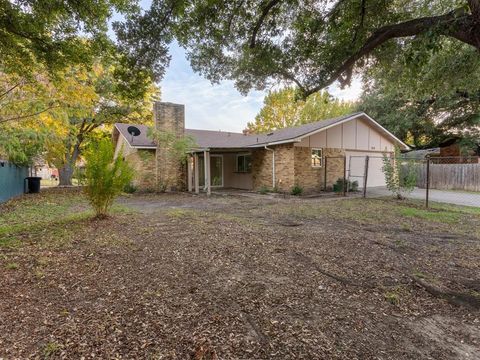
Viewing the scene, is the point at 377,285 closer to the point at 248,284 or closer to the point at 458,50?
the point at 248,284

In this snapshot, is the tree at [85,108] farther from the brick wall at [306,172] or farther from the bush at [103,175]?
the brick wall at [306,172]

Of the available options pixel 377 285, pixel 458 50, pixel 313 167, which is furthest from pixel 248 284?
pixel 313 167

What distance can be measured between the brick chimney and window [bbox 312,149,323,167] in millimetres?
7302

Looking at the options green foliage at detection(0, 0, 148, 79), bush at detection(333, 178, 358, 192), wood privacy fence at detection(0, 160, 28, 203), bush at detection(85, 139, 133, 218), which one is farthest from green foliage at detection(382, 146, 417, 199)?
wood privacy fence at detection(0, 160, 28, 203)

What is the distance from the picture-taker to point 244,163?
16.6 m

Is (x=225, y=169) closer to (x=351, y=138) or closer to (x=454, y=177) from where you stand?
(x=351, y=138)

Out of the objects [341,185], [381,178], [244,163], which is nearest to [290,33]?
[341,185]

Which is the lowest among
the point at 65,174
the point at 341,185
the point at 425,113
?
the point at 341,185

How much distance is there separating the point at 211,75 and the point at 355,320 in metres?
7.19

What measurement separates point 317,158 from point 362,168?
3.53 metres

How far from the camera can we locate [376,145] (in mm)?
15828

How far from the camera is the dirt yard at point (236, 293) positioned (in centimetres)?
212

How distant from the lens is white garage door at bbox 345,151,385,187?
14.8 metres

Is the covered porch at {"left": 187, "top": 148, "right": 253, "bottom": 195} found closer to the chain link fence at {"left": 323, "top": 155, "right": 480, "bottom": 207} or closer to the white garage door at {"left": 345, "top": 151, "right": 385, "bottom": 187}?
the chain link fence at {"left": 323, "top": 155, "right": 480, "bottom": 207}
